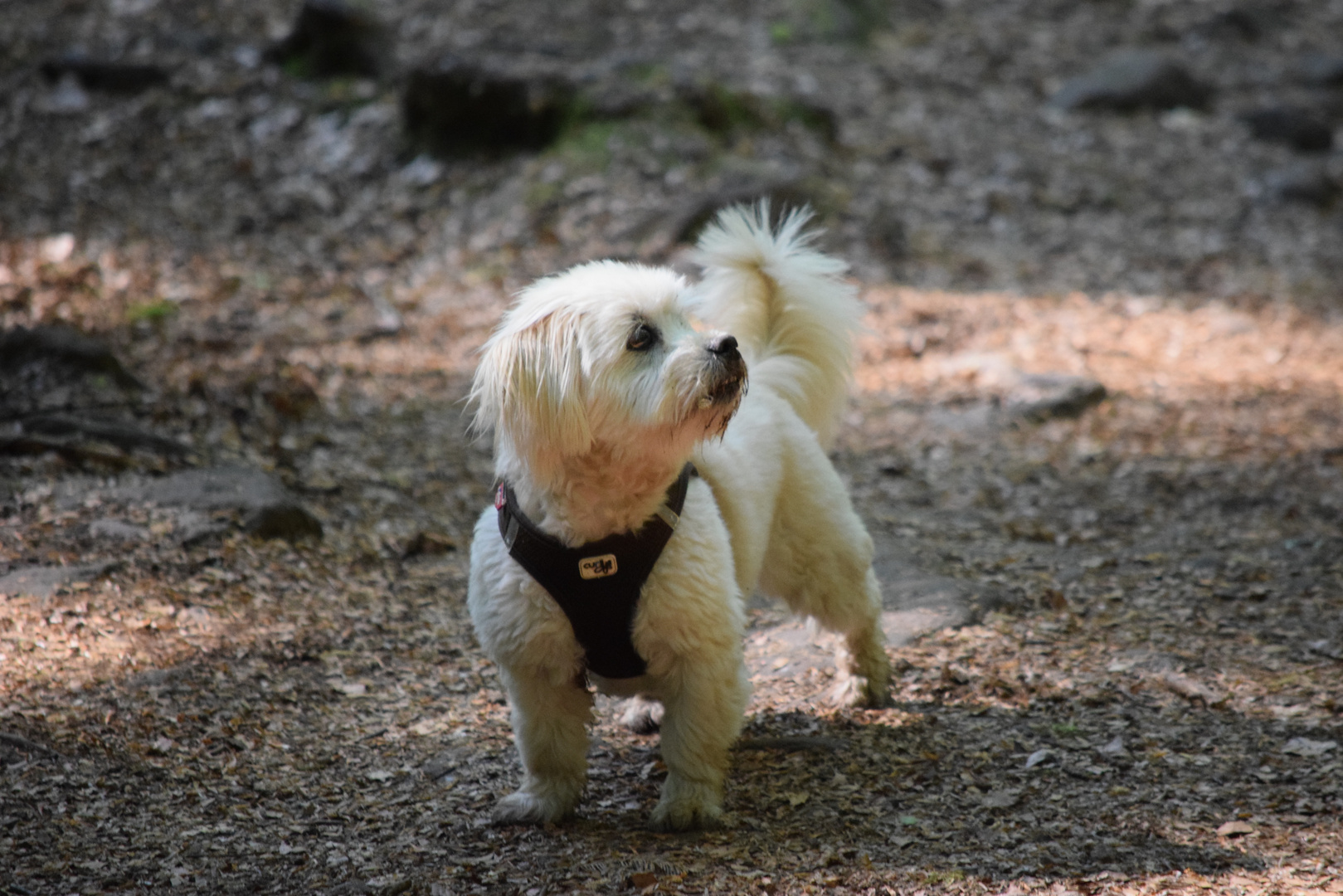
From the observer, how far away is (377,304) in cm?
932

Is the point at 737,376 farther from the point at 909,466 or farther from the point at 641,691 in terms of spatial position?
the point at 909,466

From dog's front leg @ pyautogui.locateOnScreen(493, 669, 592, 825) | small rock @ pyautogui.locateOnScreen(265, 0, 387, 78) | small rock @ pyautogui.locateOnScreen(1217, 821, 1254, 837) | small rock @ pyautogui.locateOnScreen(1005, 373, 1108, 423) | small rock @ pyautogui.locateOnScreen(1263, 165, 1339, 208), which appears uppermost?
small rock @ pyautogui.locateOnScreen(265, 0, 387, 78)

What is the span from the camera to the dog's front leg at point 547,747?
3.76 m

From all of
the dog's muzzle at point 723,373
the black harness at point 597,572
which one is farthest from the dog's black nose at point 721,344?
the black harness at point 597,572

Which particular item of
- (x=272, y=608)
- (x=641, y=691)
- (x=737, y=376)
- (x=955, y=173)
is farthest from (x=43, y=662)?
(x=955, y=173)

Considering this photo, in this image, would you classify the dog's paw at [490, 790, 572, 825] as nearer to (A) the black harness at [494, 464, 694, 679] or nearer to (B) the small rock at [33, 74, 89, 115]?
(A) the black harness at [494, 464, 694, 679]

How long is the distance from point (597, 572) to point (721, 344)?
2.58 feet

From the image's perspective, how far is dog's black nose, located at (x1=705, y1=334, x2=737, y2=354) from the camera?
3.41m

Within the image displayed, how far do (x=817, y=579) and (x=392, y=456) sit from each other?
3428 millimetres

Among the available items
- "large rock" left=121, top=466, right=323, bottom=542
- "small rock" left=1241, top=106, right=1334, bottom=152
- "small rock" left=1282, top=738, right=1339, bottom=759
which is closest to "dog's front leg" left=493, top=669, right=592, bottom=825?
"large rock" left=121, top=466, right=323, bottom=542

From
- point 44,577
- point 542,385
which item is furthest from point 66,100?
point 542,385

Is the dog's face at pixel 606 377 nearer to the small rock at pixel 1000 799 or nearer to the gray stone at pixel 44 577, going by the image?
the small rock at pixel 1000 799

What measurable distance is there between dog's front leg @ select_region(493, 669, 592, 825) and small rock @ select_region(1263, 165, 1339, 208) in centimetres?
1111

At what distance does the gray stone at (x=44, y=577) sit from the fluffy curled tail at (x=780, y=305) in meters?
2.88
